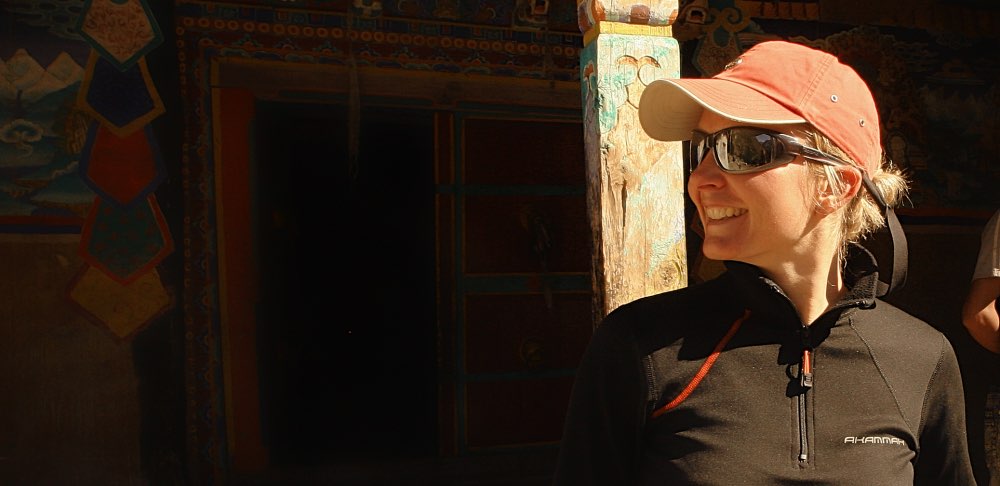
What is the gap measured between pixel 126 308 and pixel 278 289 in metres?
0.76

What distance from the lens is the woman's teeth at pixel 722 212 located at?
49.9 inches

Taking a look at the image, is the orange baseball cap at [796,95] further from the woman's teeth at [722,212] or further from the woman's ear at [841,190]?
the woman's teeth at [722,212]

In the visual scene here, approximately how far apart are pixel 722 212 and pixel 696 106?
0.20 metres

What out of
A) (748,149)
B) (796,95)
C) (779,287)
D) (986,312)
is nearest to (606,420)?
(779,287)

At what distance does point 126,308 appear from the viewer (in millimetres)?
3607

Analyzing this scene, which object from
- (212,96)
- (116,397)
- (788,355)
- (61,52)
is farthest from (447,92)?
(788,355)

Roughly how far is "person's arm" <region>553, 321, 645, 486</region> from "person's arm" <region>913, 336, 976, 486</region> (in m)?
0.47

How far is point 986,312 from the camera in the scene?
2.85 m

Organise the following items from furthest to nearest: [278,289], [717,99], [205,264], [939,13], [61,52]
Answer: [939,13] < [278,289] < [205,264] < [61,52] < [717,99]

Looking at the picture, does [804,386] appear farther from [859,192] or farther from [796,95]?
[796,95]

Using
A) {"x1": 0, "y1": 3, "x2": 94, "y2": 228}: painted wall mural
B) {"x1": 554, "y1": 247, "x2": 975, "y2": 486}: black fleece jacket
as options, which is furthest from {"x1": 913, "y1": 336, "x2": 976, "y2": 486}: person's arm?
{"x1": 0, "y1": 3, "x2": 94, "y2": 228}: painted wall mural

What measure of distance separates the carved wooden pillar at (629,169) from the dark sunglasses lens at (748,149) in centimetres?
45

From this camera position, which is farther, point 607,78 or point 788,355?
point 607,78

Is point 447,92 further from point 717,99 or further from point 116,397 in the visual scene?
point 717,99
